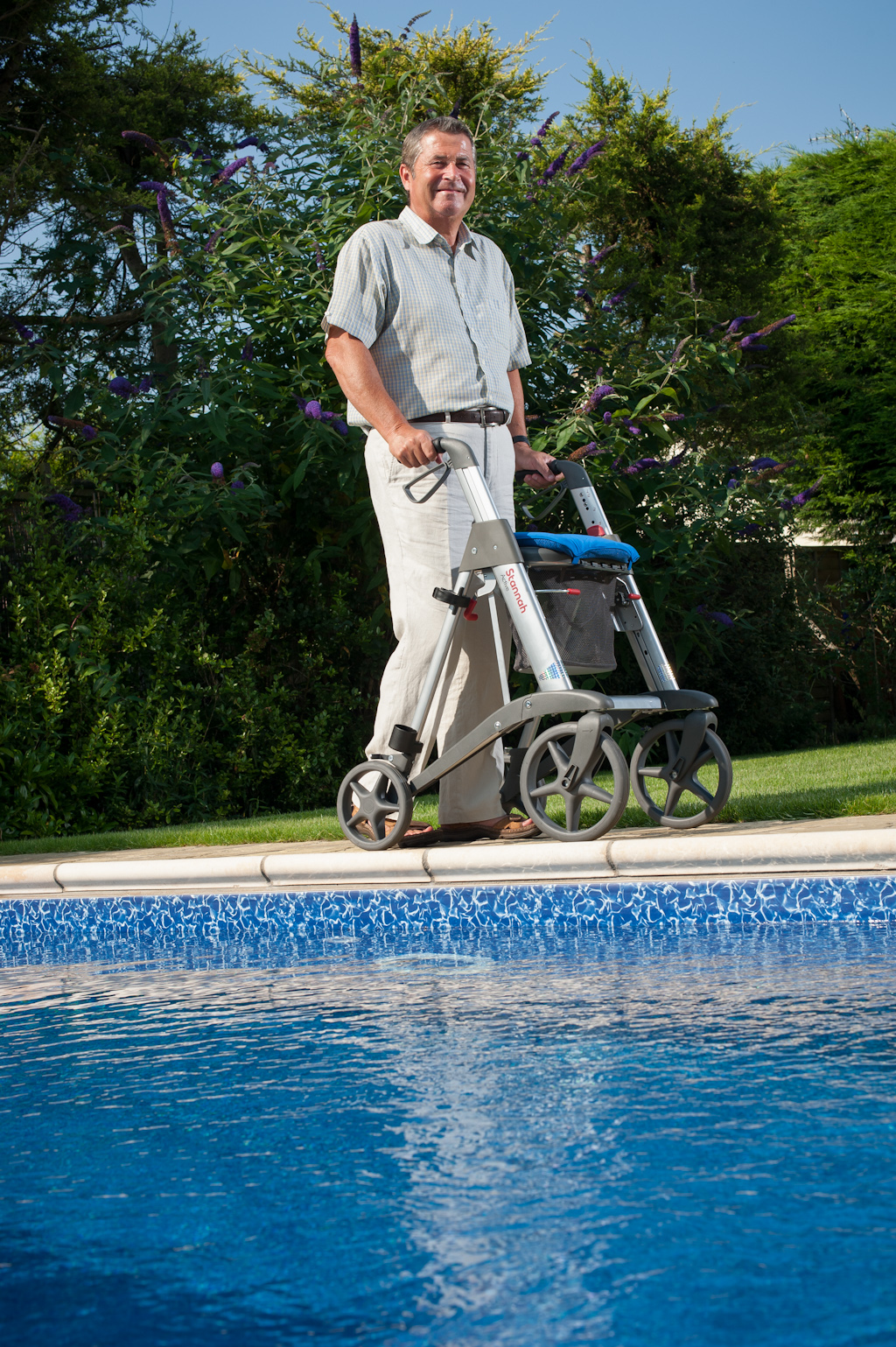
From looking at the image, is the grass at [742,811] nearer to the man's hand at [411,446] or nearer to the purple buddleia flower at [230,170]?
the man's hand at [411,446]

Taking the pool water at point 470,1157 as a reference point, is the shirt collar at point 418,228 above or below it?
above

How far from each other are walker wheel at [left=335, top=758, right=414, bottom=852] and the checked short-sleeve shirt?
1039 mm

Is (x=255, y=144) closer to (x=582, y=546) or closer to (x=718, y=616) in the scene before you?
(x=718, y=616)

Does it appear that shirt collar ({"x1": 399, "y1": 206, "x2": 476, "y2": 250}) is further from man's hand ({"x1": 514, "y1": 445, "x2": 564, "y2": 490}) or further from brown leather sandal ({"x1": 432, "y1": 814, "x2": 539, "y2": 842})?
brown leather sandal ({"x1": 432, "y1": 814, "x2": 539, "y2": 842})

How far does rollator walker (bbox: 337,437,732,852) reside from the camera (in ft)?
10.4

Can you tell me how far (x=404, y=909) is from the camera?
3119 millimetres

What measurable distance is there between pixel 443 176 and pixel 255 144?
259cm

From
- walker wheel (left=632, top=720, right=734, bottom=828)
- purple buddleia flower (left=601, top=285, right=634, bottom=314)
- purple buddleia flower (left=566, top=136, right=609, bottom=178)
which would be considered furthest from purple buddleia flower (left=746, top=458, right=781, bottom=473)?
walker wheel (left=632, top=720, right=734, bottom=828)

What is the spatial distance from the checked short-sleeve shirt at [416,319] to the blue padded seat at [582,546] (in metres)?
0.55

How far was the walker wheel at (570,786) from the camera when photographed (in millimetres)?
3098

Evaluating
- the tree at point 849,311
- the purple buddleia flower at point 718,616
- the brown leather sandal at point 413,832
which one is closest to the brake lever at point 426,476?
the brown leather sandal at point 413,832

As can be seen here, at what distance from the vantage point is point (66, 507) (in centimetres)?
555

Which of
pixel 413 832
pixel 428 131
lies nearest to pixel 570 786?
pixel 413 832

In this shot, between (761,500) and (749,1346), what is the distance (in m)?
6.23
